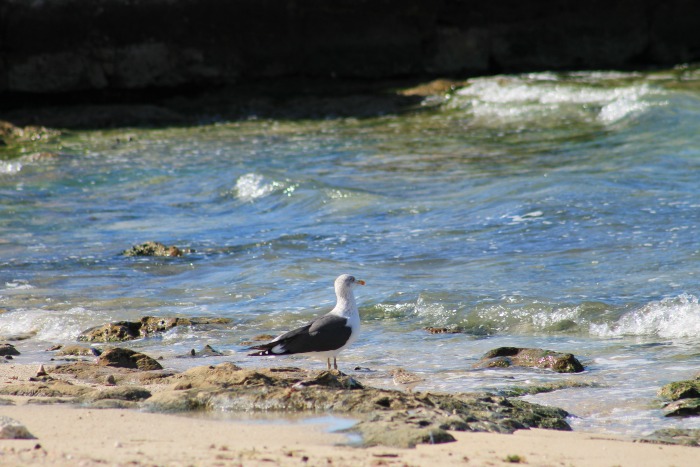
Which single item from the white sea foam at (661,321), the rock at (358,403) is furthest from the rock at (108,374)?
the white sea foam at (661,321)

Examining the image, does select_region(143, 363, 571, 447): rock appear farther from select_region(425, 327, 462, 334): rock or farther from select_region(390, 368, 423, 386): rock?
select_region(425, 327, 462, 334): rock

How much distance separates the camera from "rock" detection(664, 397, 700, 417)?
14.0 feet

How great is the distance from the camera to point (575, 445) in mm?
3717

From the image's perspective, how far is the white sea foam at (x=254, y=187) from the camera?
1161 centimetres

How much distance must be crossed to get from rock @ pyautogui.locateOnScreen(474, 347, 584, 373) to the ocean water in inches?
3.7

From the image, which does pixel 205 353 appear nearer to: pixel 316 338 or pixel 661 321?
pixel 316 338

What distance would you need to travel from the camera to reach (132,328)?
6324 millimetres

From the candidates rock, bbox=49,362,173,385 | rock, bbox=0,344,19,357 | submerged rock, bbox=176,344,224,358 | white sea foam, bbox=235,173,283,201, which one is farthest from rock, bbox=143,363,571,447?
white sea foam, bbox=235,173,283,201

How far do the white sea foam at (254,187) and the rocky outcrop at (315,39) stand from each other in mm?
8148

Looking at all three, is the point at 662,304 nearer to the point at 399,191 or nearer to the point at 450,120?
the point at 399,191

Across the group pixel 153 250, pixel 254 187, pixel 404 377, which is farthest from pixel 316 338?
pixel 254 187

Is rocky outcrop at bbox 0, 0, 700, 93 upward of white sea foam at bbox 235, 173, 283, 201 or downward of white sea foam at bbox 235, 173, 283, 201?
upward

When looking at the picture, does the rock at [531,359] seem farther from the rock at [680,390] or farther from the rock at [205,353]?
the rock at [205,353]

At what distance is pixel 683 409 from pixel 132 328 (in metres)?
3.52
